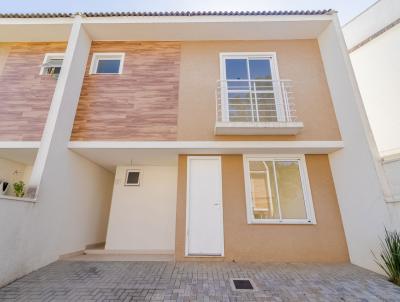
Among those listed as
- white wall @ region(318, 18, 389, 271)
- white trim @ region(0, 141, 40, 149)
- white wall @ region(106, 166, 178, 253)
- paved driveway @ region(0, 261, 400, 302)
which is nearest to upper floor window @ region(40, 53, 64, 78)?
white trim @ region(0, 141, 40, 149)

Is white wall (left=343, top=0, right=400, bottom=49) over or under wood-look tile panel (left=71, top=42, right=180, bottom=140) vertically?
over

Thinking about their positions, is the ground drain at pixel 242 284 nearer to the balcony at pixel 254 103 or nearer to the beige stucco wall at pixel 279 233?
the beige stucco wall at pixel 279 233

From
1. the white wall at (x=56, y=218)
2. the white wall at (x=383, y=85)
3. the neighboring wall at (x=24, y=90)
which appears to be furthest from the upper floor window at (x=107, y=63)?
the white wall at (x=383, y=85)

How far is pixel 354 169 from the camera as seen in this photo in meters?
5.07

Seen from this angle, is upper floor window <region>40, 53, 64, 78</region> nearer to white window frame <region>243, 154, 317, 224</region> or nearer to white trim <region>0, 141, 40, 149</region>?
white trim <region>0, 141, 40, 149</region>

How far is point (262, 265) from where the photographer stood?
489cm

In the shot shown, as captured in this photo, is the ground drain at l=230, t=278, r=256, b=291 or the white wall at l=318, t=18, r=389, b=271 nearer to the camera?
the ground drain at l=230, t=278, r=256, b=291

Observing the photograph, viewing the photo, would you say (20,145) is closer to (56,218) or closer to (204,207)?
(56,218)

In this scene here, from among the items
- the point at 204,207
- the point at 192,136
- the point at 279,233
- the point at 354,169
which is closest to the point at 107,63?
the point at 192,136

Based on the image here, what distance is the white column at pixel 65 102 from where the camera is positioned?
4.77m

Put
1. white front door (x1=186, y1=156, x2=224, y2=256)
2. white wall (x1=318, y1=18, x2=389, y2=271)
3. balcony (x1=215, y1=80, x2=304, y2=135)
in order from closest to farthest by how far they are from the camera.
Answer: white wall (x1=318, y1=18, x2=389, y2=271)
white front door (x1=186, y1=156, x2=224, y2=256)
balcony (x1=215, y1=80, x2=304, y2=135)

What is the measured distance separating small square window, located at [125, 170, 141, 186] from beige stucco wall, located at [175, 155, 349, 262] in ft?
7.47

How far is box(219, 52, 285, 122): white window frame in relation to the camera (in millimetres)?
5922

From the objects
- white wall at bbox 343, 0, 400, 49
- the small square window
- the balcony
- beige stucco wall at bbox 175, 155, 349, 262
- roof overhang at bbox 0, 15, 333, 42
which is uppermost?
white wall at bbox 343, 0, 400, 49
